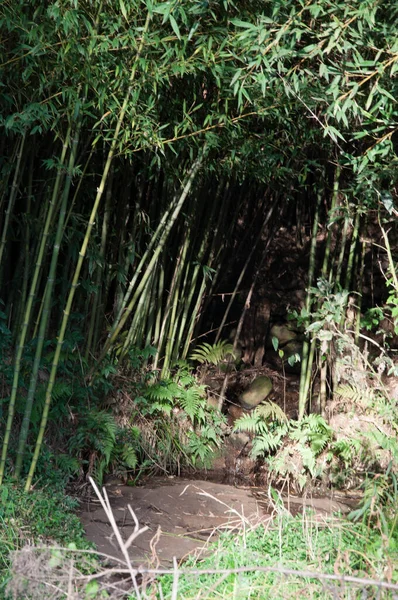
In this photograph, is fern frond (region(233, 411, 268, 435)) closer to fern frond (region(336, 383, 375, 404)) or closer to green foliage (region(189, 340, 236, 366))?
fern frond (region(336, 383, 375, 404))

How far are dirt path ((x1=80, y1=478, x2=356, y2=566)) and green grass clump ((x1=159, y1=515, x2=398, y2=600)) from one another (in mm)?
424

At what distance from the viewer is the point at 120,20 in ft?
11.0

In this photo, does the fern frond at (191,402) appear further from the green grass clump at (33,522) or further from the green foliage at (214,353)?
the green grass clump at (33,522)

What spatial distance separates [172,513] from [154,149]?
2.27 m

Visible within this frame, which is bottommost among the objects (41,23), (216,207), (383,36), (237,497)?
(237,497)

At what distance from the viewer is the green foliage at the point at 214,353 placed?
19.6ft

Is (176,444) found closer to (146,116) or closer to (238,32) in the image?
(146,116)

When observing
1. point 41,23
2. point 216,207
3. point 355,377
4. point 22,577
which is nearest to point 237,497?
point 355,377

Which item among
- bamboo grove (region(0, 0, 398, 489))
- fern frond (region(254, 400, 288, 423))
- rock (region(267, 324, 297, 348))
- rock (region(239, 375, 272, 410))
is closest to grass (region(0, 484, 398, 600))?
bamboo grove (region(0, 0, 398, 489))

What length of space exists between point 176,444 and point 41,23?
10.2ft

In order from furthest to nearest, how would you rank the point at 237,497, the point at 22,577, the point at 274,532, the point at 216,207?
the point at 216,207
the point at 237,497
the point at 274,532
the point at 22,577

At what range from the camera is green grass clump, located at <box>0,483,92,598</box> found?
320cm

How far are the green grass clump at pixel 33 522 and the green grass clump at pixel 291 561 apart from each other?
24.9 inches

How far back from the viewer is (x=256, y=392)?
19.5 feet
